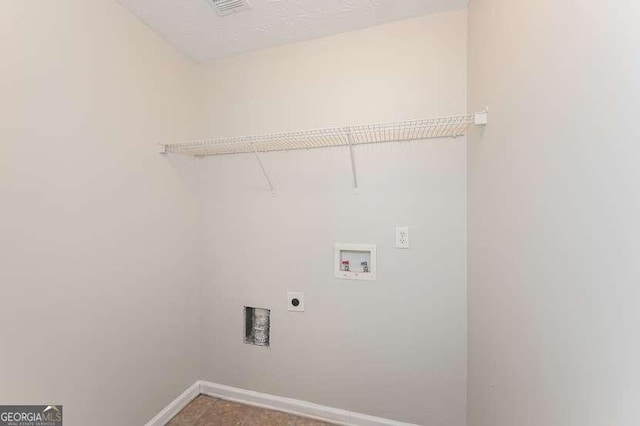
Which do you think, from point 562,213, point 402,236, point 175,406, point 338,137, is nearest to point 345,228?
point 402,236

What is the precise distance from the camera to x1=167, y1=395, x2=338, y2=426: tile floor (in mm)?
1790

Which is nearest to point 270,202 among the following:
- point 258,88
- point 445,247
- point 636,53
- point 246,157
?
point 246,157

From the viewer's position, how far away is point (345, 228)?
1785 millimetres

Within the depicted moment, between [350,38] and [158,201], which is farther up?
[350,38]

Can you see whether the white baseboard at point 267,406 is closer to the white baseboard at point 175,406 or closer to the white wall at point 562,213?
the white baseboard at point 175,406

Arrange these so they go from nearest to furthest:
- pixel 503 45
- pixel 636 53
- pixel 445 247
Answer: pixel 636 53 < pixel 503 45 < pixel 445 247

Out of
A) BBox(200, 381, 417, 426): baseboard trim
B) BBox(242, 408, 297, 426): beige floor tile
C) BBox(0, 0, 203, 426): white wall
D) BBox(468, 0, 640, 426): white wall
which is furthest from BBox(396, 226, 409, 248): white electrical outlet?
BBox(0, 0, 203, 426): white wall

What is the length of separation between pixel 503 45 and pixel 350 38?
3.43 feet

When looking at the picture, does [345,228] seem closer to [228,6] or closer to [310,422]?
[310,422]

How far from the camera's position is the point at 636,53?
0.45 metres

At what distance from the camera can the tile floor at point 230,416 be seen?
179cm

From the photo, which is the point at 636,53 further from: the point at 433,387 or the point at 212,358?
the point at 212,358

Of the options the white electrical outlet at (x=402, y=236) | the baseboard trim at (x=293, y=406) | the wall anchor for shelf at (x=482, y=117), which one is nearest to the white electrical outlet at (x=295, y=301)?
the baseboard trim at (x=293, y=406)

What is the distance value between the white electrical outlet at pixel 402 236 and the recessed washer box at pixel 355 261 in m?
0.16
